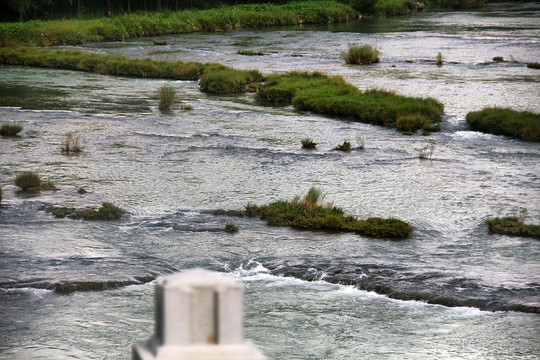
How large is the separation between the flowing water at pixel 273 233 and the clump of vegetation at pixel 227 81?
2.06 metres

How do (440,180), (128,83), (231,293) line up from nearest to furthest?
(231,293) < (440,180) < (128,83)

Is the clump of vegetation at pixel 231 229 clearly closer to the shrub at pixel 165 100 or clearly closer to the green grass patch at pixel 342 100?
the green grass patch at pixel 342 100

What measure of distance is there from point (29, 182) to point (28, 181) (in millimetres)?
33

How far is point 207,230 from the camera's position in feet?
45.0

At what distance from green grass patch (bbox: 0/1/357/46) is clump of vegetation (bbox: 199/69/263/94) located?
75.6 ft

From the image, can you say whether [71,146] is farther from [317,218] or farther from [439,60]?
[439,60]

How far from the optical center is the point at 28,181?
1639 centimetres

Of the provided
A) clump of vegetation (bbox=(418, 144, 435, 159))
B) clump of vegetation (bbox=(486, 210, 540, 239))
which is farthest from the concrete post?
clump of vegetation (bbox=(418, 144, 435, 159))

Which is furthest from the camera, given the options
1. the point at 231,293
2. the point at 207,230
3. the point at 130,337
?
the point at 207,230

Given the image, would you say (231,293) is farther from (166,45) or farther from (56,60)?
(166,45)

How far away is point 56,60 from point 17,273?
109ft

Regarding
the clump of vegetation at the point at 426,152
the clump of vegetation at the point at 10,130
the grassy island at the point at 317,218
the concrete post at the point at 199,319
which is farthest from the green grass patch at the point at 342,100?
the concrete post at the point at 199,319

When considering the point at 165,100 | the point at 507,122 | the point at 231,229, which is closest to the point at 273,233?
the point at 231,229

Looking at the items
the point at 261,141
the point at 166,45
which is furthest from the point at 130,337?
the point at 166,45
